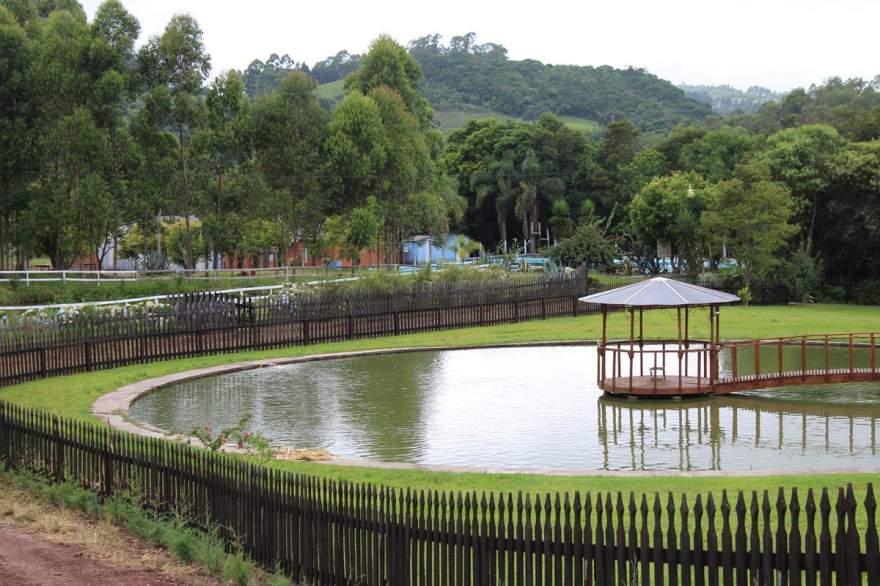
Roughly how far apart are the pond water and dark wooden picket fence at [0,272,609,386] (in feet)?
12.6

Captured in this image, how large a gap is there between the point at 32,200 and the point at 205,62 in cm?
1201

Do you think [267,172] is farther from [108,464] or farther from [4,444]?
[108,464]

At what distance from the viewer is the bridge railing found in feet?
73.5

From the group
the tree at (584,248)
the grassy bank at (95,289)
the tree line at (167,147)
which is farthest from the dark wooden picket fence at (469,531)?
the tree at (584,248)

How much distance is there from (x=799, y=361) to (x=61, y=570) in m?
23.1

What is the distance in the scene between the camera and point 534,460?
51.4 feet

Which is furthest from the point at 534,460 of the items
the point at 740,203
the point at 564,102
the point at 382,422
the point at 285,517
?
the point at 564,102

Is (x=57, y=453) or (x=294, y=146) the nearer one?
(x=57, y=453)

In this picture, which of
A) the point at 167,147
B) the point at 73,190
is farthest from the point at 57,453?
the point at 167,147

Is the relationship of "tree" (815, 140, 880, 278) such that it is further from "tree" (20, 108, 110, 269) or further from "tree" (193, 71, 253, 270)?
"tree" (20, 108, 110, 269)

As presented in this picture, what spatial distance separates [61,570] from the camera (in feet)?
33.7

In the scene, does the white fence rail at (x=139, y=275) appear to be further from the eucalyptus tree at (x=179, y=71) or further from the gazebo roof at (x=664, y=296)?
the gazebo roof at (x=664, y=296)

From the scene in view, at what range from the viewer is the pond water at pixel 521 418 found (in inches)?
634

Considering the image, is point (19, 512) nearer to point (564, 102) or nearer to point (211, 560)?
point (211, 560)
